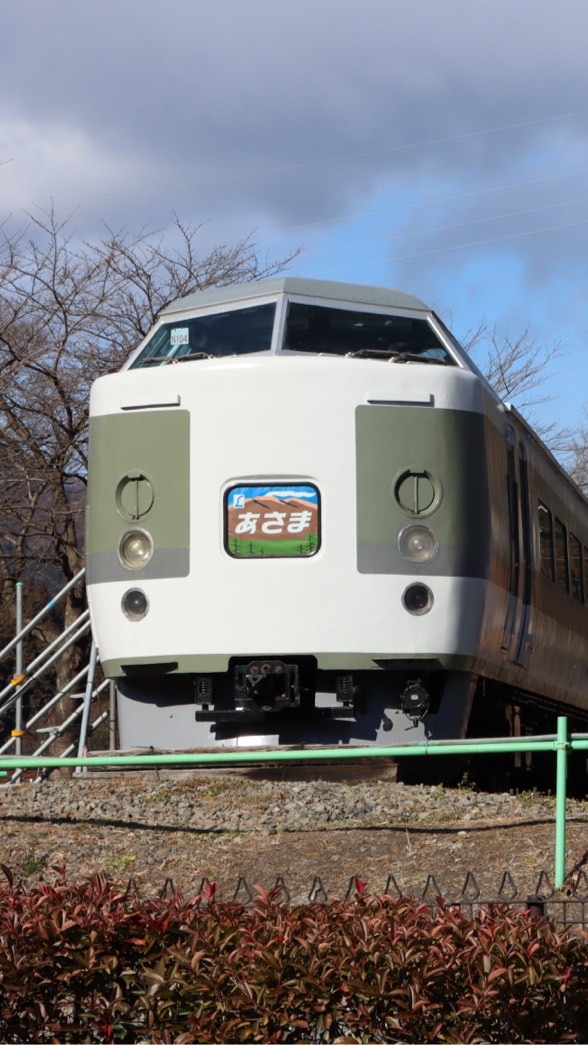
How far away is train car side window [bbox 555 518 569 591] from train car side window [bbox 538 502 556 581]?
1.20 ft

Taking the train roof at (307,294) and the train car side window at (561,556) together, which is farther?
the train car side window at (561,556)

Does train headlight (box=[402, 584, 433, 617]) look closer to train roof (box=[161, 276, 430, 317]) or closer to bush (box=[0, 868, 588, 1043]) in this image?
train roof (box=[161, 276, 430, 317])

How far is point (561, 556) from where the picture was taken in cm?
1341

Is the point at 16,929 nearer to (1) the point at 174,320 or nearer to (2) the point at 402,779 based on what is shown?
(2) the point at 402,779

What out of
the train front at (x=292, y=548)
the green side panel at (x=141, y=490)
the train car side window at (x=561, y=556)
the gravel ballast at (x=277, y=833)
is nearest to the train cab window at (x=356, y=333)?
the train front at (x=292, y=548)

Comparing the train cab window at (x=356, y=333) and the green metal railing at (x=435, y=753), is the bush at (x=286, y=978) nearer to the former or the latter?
the green metal railing at (x=435, y=753)

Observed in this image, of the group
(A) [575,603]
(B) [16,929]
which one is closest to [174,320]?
(A) [575,603]

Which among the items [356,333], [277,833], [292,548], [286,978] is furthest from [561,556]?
[286,978]

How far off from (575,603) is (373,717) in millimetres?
5675

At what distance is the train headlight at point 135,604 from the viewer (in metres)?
9.14

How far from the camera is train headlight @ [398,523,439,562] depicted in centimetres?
896

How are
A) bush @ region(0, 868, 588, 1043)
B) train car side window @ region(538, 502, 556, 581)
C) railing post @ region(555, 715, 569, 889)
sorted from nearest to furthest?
bush @ region(0, 868, 588, 1043)
railing post @ region(555, 715, 569, 889)
train car side window @ region(538, 502, 556, 581)

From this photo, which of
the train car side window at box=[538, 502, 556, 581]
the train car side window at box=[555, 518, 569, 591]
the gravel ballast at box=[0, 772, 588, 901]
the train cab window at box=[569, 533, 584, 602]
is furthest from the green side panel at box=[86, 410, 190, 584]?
the train cab window at box=[569, 533, 584, 602]

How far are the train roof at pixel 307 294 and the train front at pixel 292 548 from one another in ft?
3.47
